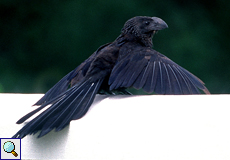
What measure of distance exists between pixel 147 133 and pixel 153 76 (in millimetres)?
734

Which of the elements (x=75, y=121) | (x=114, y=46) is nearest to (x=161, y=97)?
(x=75, y=121)

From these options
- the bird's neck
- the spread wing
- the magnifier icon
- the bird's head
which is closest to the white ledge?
the magnifier icon

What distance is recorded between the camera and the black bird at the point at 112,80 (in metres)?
1.50

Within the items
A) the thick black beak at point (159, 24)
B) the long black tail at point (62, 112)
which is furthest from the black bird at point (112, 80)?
the thick black beak at point (159, 24)

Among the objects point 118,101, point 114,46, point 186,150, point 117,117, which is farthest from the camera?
point 114,46

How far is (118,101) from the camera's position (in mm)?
1489

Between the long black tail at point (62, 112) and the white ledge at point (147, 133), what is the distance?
0.03 metres

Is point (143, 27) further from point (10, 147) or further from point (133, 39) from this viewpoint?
point (10, 147)

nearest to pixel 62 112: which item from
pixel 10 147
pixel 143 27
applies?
pixel 10 147

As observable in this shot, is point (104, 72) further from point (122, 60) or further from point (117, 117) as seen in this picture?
point (117, 117)

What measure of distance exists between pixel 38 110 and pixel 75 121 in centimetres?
22

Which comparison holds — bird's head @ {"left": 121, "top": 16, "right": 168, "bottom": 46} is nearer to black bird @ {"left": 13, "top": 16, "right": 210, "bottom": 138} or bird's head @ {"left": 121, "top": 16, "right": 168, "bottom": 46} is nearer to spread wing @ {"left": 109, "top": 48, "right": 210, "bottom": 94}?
black bird @ {"left": 13, "top": 16, "right": 210, "bottom": 138}

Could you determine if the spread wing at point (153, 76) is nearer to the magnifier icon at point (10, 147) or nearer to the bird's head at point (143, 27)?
the bird's head at point (143, 27)

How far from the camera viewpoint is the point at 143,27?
2.68m
